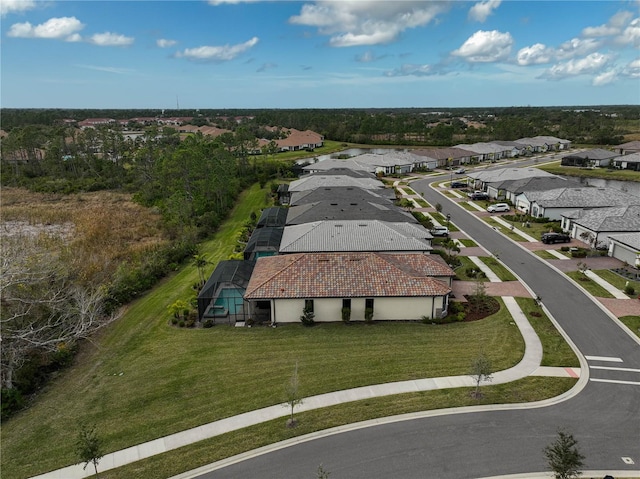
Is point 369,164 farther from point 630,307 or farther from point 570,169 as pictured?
point 630,307

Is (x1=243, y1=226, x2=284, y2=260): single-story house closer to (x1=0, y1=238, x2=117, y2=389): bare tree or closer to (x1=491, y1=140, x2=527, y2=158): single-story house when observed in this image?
(x1=0, y1=238, x2=117, y2=389): bare tree

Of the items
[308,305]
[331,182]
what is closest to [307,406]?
[308,305]

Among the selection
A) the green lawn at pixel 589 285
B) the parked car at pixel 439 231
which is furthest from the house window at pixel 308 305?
the parked car at pixel 439 231

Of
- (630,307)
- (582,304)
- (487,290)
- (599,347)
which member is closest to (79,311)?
(487,290)

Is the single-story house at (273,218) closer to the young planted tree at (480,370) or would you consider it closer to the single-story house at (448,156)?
the young planted tree at (480,370)

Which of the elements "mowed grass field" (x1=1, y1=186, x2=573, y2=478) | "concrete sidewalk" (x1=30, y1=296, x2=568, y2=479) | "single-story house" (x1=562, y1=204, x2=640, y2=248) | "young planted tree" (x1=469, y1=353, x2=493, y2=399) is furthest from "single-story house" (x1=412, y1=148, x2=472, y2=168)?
"young planted tree" (x1=469, y1=353, x2=493, y2=399)
